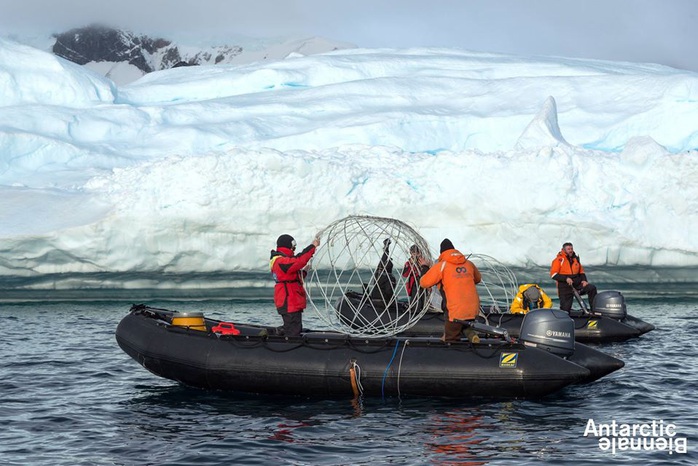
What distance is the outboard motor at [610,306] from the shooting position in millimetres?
15648

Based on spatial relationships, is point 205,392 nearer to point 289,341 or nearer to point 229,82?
point 289,341

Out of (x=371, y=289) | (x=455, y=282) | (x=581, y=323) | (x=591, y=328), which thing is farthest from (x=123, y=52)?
(x=455, y=282)

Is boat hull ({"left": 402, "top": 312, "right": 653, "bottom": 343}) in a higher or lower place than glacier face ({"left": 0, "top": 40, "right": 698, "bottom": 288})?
lower

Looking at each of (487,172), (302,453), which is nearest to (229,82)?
(487,172)

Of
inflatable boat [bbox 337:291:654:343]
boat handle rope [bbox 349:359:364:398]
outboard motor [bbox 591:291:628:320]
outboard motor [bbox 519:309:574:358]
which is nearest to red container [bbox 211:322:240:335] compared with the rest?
boat handle rope [bbox 349:359:364:398]

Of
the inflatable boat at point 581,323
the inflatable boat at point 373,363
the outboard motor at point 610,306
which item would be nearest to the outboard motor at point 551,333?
the inflatable boat at point 373,363

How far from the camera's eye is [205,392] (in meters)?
10.9

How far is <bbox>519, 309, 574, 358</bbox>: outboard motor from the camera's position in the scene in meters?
10.9

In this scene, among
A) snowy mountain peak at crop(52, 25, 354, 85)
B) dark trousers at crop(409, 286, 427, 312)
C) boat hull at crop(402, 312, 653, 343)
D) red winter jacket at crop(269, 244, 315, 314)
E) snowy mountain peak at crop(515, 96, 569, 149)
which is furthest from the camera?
snowy mountain peak at crop(52, 25, 354, 85)

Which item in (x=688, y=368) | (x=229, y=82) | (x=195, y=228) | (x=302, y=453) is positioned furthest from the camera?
(x=229, y=82)

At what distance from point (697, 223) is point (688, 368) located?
9136mm

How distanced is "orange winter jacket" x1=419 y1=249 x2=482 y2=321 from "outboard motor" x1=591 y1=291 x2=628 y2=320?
568 cm

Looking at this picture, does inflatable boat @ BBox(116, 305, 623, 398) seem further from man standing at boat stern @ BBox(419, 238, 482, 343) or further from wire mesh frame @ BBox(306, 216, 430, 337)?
wire mesh frame @ BBox(306, 216, 430, 337)

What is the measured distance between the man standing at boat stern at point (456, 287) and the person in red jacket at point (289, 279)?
1409 mm
